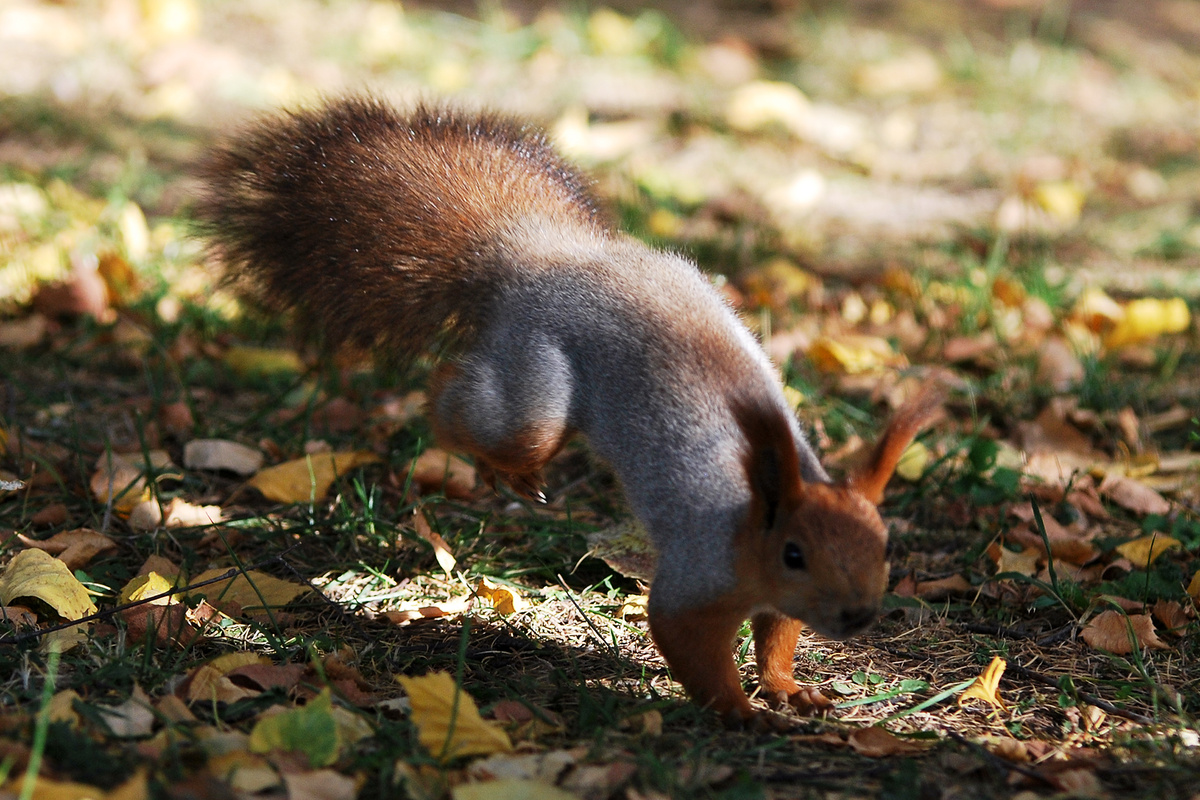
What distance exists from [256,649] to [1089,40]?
6100mm

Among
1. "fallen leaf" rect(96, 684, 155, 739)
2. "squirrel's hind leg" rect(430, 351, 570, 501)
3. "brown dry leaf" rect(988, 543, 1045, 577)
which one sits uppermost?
"squirrel's hind leg" rect(430, 351, 570, 501)

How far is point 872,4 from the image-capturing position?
6.74m

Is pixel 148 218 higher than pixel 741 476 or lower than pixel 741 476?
lower

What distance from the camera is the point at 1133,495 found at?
2549 millimetres

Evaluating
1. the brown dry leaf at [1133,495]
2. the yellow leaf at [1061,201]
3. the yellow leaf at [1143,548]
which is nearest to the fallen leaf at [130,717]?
the yellow leaf at [1143,548]

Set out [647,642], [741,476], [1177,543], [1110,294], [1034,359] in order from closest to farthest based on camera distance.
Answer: [741,476] < [647,642] < [1177,543] < [1034,359] < [1110,294]

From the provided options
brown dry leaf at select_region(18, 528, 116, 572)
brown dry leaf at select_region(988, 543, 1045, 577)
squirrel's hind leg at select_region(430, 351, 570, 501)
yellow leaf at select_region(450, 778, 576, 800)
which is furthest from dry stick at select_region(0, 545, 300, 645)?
brown dry leaf at select_region(988, 543, 1045, 577)

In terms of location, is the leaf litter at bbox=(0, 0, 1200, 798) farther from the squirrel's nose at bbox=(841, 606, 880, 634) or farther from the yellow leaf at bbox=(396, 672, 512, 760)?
the squirrel's nose at bbox=(841, 606, 880, 634)

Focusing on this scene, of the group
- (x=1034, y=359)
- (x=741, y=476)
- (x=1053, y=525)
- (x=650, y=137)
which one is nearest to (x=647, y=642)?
(x=741, y=476)

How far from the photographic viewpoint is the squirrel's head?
1.61 m

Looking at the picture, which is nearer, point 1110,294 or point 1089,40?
point 1110,294

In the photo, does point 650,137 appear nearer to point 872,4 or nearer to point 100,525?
point 872,4

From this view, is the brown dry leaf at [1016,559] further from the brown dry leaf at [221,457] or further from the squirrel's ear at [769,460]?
the brown dry leaf at [221,457]

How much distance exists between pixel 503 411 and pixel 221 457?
835 millimetres
